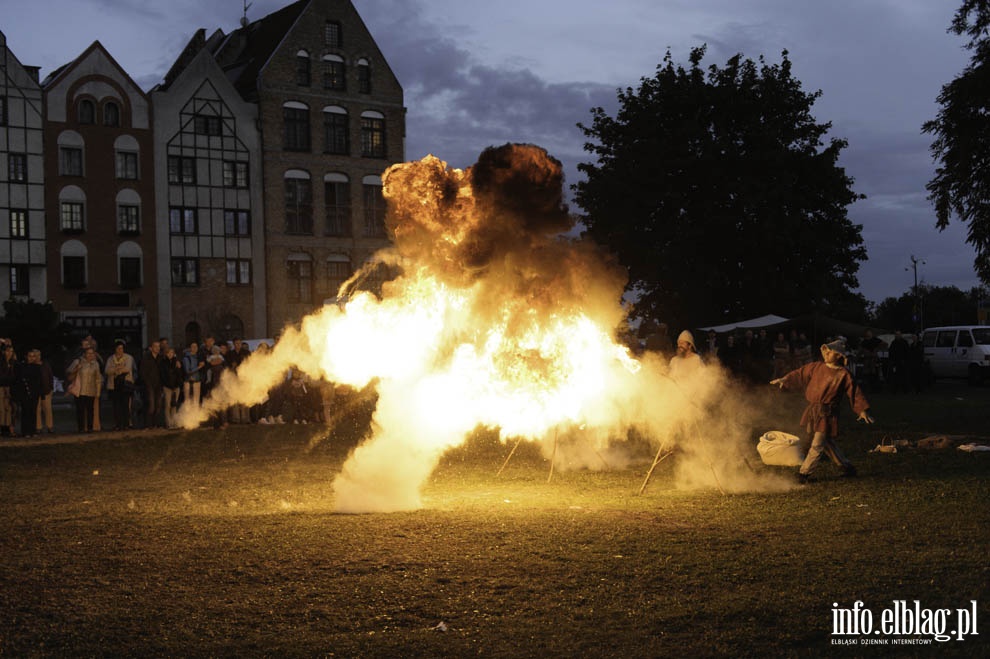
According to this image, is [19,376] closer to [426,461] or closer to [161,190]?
[426,461]

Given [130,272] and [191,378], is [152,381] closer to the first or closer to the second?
[191,378]

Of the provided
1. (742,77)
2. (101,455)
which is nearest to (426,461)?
(101,455)

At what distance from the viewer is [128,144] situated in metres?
47.8

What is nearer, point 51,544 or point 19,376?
point 51,544

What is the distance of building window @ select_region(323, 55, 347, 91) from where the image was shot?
52844 mm

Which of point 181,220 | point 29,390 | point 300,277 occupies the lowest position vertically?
point 29,390

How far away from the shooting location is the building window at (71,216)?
46.5m

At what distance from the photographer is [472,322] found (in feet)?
39.6

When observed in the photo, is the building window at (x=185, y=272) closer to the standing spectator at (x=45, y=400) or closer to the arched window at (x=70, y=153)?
the arched window at (x=70, y=153)

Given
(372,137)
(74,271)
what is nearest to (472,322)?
(74,271)

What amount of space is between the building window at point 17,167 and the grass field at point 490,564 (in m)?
35.6

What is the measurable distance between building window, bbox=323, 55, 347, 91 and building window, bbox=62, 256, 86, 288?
15644 mm

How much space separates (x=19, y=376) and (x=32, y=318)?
17793 millimetres

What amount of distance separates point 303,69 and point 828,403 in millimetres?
44424
